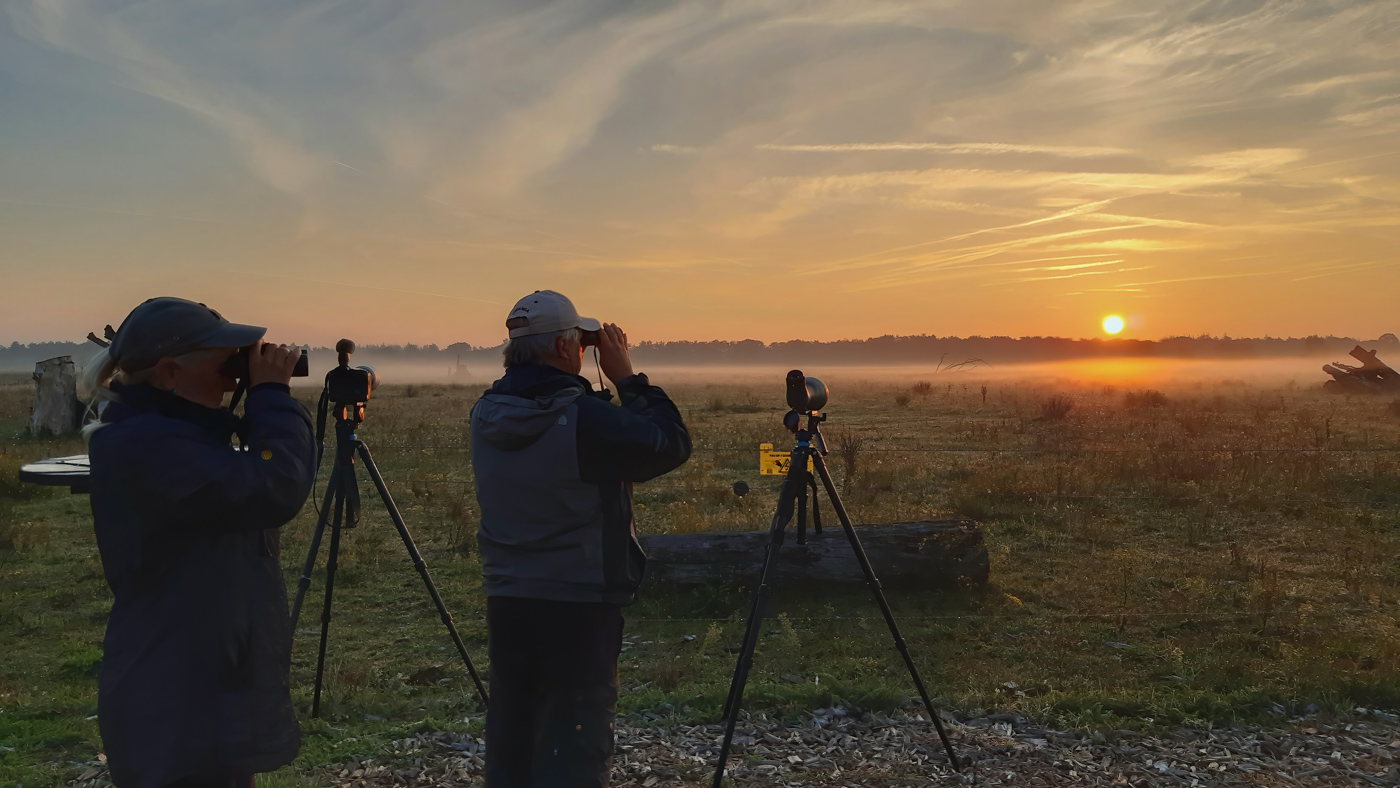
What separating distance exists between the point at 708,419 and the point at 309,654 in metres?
20.4

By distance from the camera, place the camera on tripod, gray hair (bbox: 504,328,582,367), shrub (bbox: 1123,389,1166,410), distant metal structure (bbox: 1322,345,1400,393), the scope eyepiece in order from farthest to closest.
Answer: distant metal structure (bbox: 1322,345,1400,393) → shrub (bbox: 1123,389,1166,410) → the camera on tripod → the scope eyepiece → gray hair (bbox: 504,328,582,367)

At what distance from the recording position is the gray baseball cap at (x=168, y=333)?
2303 millimetres

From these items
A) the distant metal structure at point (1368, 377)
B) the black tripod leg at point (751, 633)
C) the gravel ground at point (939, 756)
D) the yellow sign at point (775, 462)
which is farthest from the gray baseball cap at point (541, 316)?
the distant metal structure at point (1368, 377)

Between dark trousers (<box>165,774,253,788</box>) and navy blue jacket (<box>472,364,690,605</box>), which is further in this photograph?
navy blue jacket (<box>472,364,690,605</box>)

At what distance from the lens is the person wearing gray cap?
2.85 meters

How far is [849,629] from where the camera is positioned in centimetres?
716

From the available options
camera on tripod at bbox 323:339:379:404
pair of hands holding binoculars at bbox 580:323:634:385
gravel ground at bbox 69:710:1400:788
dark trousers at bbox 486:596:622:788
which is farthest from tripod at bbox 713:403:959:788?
camera on tripod at bbox 323:339:379:404

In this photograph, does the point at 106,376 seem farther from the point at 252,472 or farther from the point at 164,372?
the point at 252,472

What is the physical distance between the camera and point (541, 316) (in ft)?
9.98

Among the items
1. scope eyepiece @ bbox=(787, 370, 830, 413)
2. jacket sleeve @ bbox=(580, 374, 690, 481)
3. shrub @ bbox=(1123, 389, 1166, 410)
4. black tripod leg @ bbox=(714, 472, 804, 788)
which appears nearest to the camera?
jacket sleeve @ bbox=(580, 374, 690, 481)

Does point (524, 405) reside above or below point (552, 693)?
above

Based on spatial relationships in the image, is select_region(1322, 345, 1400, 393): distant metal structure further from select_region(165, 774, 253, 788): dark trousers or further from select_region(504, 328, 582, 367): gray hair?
select_region(165, 774, 253, 788): dark trousers

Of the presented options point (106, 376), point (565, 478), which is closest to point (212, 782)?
point (106, 376)

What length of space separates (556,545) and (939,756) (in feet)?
9.23
